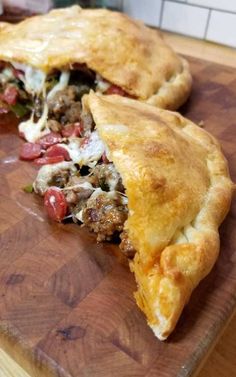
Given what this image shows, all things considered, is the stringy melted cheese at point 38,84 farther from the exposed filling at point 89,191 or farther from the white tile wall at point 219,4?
the white tile wall at point 219,4

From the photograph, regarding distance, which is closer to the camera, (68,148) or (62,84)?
(68,148)

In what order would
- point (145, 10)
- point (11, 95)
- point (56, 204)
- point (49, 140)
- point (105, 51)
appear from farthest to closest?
1. point (145, 10)
2. point (11, 95)
3. point (105, 51)
4. point (49, 140)
5. point (56, 204)

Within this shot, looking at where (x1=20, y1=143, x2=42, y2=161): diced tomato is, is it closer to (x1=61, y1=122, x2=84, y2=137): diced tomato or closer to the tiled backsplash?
(x1=61, y1=122, x2=84, y2=137): diced tomato

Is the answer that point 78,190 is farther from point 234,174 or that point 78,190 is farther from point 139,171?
point 234,174

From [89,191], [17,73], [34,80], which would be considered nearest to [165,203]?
[89,191]

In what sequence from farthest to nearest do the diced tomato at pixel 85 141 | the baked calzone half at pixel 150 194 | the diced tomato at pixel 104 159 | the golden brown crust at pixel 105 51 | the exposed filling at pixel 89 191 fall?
the golden brown crust at pixel 105 51 → the diced tomato at pixel 85 141 → the diced tomato at pixel 104 159 → the exposed filling at pixel 89 191 → the baked calzone half at pixel 150 194

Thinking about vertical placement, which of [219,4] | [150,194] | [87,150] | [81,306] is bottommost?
[81,306]

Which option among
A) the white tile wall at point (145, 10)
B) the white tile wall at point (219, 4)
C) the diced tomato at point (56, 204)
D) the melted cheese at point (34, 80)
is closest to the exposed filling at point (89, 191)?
the diced tomato at point (56, 204)

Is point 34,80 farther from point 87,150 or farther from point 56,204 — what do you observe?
point 56,204
